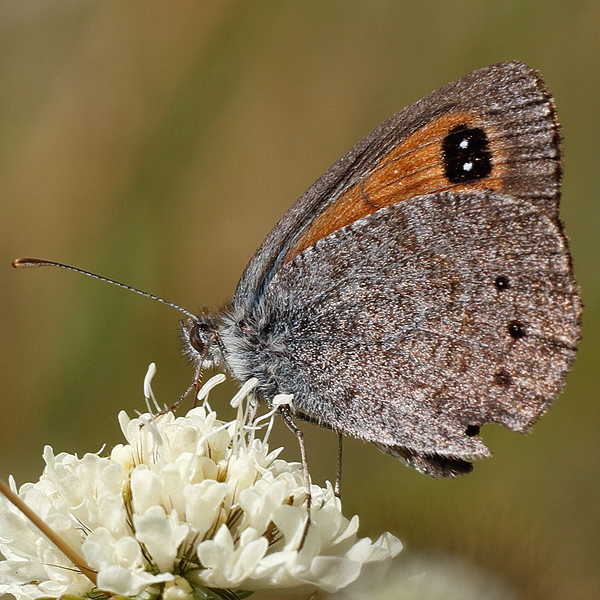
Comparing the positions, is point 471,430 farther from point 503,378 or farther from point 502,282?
point 502,282

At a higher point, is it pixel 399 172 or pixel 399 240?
pixel 399 172

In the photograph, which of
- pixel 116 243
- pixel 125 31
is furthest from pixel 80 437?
pixel 125 31

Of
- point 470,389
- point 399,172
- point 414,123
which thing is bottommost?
point 470,389

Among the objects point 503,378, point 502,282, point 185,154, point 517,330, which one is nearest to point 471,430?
point 503,378

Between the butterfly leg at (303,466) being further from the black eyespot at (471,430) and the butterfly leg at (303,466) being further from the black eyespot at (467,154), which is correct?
the black eyespot at (467,154)

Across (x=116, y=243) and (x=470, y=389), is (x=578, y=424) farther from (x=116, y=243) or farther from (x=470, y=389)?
(x=116, y=243)

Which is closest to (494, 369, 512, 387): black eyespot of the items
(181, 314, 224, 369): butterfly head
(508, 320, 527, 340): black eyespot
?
(508, 320, 527, 340): black eyespot
